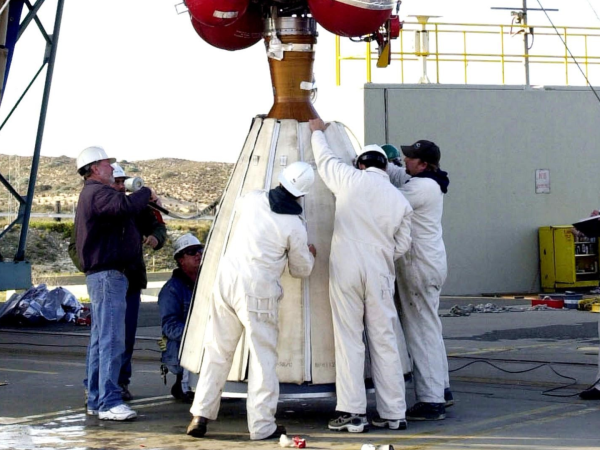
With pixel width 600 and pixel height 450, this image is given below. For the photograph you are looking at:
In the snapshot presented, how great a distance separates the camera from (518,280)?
22766mm

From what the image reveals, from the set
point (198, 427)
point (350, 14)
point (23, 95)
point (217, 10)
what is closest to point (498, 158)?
point (23, 95)

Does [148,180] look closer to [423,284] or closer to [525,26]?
[525,26]

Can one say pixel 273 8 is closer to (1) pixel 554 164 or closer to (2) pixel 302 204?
(2) pixel 302 204

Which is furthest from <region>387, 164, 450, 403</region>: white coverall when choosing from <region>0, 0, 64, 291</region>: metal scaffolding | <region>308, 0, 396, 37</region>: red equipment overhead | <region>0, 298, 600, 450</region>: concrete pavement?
<region>0, 0, 64, 291</region>: metal scaffolding

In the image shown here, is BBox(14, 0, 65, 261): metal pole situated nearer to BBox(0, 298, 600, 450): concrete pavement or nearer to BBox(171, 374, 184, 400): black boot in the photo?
BBox(0, 298, 600, 450): concrete pavement

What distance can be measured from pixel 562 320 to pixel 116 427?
31.5 ft

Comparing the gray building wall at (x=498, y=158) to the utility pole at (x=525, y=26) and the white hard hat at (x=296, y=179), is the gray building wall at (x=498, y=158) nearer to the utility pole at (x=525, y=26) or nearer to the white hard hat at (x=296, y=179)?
the utility pole at (x=525, y=26)

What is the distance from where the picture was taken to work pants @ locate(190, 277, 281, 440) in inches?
294

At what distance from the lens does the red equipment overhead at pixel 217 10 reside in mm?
8422

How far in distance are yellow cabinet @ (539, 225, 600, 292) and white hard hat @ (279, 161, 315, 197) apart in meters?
15.5

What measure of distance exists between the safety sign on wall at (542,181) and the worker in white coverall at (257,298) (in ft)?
53.3

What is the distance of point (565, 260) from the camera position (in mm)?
22188

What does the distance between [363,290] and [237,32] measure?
2.58 meters

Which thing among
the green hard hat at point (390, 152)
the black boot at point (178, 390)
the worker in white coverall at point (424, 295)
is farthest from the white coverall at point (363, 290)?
the black boot at point (178, 390)
